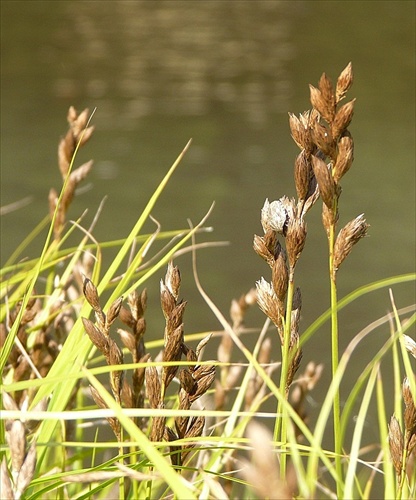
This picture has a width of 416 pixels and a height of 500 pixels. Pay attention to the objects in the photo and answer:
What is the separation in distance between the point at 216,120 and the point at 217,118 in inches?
3.4

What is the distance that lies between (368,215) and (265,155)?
3.96ft

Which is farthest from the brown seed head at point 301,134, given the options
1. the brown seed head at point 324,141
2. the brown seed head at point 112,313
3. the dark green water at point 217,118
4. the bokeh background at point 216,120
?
the dark green water at point 217,118

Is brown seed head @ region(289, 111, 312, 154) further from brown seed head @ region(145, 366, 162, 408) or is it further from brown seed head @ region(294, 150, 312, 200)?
brown seed head @ region(145, 366, 162, 408)

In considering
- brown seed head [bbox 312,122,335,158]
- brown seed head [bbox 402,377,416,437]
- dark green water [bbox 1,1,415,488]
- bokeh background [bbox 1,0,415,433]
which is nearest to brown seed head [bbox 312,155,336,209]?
brown seed head [bbox 312,122,335,158]

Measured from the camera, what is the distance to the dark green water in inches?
142

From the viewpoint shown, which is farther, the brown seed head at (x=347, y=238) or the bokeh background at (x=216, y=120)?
the bokeh background at (x=216, y=120)

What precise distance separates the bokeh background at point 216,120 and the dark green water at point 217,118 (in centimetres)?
1

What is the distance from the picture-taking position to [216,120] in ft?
19.7

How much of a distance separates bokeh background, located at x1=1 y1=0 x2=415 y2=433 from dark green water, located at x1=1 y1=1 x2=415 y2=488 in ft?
0.04

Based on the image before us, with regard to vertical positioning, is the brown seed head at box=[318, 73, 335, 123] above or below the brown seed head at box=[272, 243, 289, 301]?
above

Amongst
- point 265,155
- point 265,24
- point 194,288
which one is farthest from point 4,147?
point 265,24

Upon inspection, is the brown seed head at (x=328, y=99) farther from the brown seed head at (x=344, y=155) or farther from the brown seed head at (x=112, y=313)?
the brown seed head at (x=112, y=313)

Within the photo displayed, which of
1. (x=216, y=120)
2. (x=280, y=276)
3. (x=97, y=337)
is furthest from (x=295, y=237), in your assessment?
(x=216, y=120)

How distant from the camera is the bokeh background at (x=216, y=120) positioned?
3568 mm
